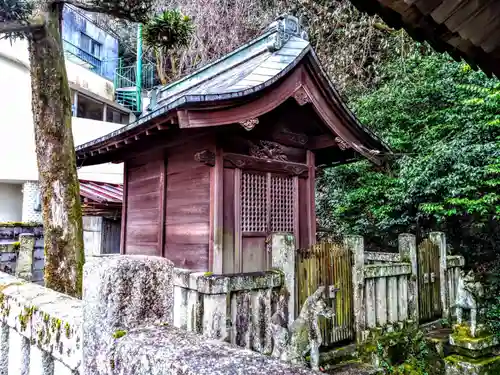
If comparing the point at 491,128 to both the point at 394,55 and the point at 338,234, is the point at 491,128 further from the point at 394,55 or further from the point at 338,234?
the point at 394,55

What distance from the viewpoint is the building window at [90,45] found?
21.3 m

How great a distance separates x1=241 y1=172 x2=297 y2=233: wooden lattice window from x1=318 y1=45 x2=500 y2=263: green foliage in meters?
3.91

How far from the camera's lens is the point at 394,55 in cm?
1397

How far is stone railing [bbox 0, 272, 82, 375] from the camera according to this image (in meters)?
1.91

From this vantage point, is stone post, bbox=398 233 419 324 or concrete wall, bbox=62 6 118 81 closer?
stone post, bbox=398 233 419 324

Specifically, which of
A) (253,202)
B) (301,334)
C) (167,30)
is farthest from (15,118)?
(301,334)

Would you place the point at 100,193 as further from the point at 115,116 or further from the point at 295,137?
the point at 115,116

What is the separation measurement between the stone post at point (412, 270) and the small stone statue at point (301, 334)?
110 inches

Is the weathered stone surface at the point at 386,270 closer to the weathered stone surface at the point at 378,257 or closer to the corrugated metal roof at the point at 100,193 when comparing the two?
the weathered stone surface at the point at 378,257

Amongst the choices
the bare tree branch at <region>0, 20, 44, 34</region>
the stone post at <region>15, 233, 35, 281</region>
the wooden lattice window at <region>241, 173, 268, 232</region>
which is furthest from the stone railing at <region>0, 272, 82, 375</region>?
the stone post at <region>15, 233, 35, 281</region>

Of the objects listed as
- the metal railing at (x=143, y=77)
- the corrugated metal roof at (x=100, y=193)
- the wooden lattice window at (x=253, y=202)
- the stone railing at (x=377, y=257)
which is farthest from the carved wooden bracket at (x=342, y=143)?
the metal railing at (x=143, y=77)

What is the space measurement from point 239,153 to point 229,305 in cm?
277

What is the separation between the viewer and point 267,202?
6.57m

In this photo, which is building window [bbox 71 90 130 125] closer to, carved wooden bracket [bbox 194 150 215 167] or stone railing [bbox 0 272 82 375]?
carved wooden bracket [bbox 194 150 215 167]
